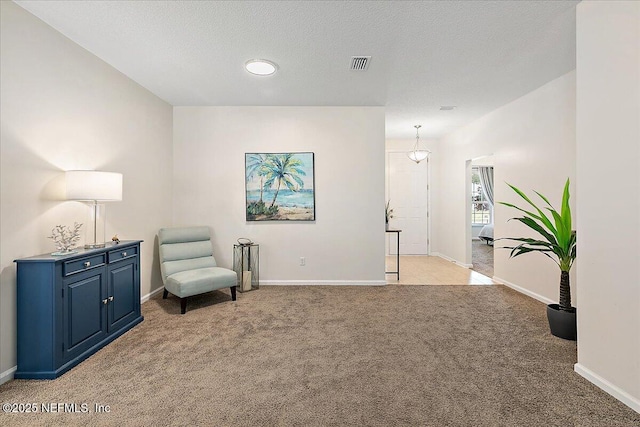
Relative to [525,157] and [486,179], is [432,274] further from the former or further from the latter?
[486,179]

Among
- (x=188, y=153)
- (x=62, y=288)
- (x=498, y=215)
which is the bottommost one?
(x=62, y=288)

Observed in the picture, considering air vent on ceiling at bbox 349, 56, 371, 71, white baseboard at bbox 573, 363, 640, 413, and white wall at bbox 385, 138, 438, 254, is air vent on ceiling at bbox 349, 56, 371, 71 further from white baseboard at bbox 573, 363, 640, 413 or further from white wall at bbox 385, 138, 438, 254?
white wall at bbox 385, 138, 438, 254

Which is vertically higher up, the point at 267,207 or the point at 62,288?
the point at 267,207

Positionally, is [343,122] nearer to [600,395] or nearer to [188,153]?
[188,153]

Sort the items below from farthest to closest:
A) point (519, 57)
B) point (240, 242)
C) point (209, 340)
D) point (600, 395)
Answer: point (240, 242) < point (519, 57) < point (209, 340) < point (600, 395)

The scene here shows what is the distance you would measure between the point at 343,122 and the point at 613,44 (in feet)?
9.77

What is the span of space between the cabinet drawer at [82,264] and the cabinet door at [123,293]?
15 cm

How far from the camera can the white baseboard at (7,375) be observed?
1.99 metres

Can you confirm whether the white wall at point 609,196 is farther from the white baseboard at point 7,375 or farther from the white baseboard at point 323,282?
the white baseboard at point 7,375

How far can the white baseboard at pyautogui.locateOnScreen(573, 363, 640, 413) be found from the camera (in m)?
1.71

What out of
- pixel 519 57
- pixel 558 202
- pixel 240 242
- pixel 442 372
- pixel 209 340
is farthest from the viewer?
pixel 240 242

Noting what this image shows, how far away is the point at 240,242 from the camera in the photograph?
4387 millimetres

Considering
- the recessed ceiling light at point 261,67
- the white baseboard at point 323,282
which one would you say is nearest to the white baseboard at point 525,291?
the white baseboard at point 323,282

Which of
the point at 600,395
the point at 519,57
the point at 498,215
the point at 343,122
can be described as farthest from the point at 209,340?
the point at 498,215
